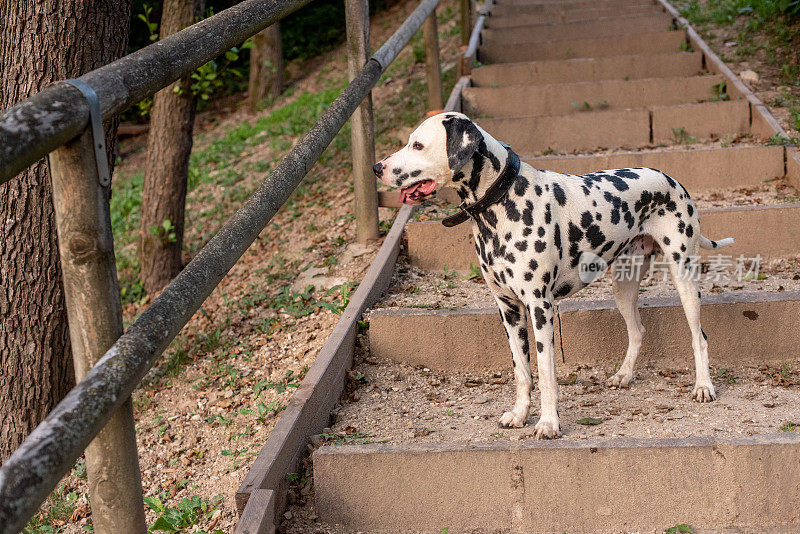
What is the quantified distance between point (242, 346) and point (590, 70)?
4.96 m

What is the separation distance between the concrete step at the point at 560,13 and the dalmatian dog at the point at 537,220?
6660mm

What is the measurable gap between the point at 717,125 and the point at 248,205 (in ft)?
16.7

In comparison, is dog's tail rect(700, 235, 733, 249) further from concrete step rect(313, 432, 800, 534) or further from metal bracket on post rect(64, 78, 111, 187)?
metal bracket on post rect(64, 78, 111, 187)

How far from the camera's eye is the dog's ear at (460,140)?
3.21 metres

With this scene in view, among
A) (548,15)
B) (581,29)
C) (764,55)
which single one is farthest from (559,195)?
(548,15)

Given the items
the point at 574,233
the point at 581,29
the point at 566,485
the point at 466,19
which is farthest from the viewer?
the point at 466,19

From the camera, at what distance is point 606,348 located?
4180 millimetres

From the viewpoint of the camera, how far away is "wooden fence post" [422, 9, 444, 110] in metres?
7.57

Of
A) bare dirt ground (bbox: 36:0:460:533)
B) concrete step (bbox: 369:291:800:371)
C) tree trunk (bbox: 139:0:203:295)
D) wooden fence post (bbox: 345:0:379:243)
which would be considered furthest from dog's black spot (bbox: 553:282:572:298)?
tree trunk (bbox: 139:0:203:295)

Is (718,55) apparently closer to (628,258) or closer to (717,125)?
(717,125)

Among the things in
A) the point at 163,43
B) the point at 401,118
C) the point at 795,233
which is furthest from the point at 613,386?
the point at 401,118

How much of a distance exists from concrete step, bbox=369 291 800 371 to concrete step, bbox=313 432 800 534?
114cm

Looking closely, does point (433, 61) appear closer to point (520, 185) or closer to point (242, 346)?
point (242, 346)

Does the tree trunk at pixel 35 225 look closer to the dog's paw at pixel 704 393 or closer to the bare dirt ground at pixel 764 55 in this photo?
the dog's paw at pixel 704 393
